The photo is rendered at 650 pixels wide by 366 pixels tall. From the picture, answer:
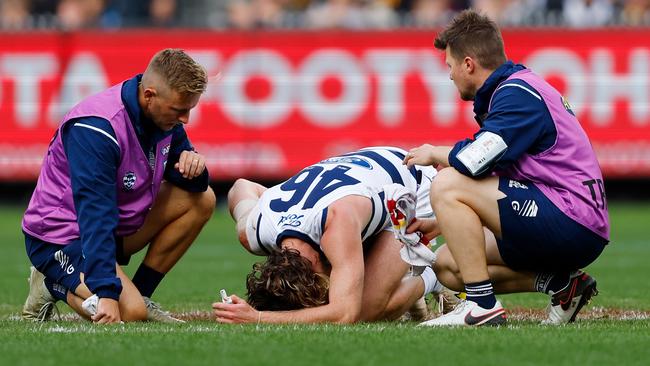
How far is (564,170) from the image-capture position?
7.05 m

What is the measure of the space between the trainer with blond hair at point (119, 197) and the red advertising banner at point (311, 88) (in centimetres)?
978

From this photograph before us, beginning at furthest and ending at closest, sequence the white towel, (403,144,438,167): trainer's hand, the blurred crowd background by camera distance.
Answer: the blurred crowd background < the white towel < (403,144,438,167): trainer's hand

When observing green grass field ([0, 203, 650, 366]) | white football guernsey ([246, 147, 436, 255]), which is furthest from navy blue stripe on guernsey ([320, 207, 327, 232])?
green grass field ([0, 203, 650, 366])

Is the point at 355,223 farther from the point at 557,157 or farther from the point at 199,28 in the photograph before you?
the point at 199,28

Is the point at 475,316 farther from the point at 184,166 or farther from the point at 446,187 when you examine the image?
the point at 184,166

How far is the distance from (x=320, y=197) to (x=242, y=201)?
1075 mm

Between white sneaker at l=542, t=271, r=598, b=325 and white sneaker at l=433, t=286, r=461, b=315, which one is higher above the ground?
white sneaker at l=542, t=271, r=598, b=325

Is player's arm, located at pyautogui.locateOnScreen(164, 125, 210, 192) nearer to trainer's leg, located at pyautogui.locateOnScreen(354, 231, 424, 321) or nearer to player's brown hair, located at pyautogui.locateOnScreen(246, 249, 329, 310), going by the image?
player's brown hair, located at pyautogui.locateOnScreen(246, 249, 329, 310)

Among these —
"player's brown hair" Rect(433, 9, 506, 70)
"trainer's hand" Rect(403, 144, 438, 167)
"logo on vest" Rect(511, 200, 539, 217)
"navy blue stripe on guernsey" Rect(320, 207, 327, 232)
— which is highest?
"player's brown hair" Rect(433, 9, 506, 70)

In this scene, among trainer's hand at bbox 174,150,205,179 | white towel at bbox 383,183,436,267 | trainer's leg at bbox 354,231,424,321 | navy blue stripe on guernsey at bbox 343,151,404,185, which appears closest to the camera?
white towel at bbox 383,183,436,267

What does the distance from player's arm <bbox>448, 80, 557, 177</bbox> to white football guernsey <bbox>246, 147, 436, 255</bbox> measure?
0.83 meters

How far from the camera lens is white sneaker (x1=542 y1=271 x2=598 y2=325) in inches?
288

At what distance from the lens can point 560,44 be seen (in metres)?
17.7

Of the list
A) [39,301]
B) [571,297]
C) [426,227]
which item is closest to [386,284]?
[426,227]
